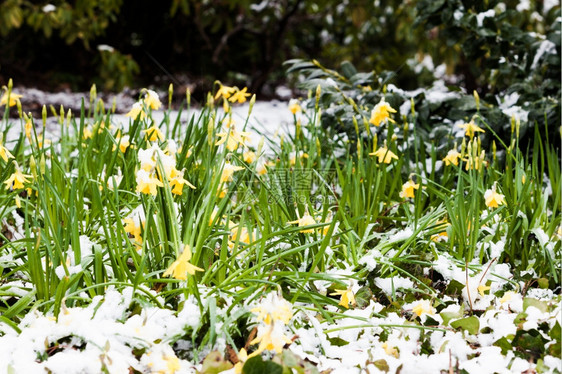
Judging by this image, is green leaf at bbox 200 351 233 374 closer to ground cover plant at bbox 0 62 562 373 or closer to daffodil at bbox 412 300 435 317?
ground cover plant at bbox 0 62 562 373

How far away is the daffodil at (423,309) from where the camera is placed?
1.41 m

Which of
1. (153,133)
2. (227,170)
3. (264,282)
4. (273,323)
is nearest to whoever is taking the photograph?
(273,323)

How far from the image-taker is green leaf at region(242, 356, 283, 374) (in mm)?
1127

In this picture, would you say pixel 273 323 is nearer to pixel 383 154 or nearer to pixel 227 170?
pixel 227 170

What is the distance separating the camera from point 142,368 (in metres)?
1.22

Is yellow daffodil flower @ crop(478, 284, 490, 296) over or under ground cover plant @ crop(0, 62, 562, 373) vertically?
under

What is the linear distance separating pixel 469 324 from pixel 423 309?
0.12 metres

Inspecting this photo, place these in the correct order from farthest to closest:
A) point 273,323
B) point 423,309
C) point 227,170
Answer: point 227,170, point 423,309, point 273,323

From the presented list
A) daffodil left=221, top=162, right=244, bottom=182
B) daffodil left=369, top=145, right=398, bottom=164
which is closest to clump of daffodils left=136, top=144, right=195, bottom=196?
daffodil left=221, top=162, right=244, bottom=182

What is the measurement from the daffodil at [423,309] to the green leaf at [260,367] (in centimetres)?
45

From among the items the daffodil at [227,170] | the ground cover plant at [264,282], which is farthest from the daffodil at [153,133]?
the daffodil at [227,170]

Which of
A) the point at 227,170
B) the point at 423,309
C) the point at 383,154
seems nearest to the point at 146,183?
the point at 227,170

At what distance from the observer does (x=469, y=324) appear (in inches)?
53.1

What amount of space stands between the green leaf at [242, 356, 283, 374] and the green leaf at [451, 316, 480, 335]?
1.58ft
